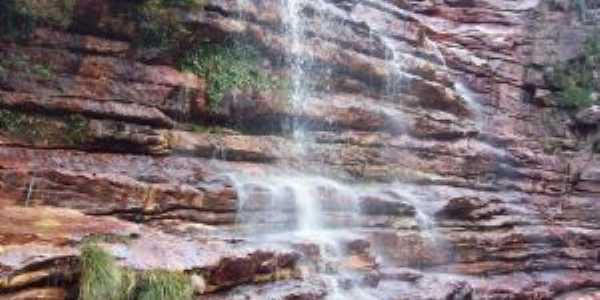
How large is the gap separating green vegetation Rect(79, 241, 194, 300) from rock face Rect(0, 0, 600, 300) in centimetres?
28

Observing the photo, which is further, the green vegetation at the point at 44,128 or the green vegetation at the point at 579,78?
the green vegetation at the point at 579,78

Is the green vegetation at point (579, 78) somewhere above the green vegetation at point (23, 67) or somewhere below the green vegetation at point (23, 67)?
above

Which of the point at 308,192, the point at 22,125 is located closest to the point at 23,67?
the point at 22,125

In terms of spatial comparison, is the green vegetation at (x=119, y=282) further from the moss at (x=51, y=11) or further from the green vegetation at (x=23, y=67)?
the moss at (x=51, y=11)

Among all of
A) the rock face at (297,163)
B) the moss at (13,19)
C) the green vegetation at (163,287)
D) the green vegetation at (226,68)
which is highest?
the moss at (13,19)

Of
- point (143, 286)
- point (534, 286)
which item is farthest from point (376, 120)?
point (143, 286)

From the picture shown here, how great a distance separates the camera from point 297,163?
571 inches

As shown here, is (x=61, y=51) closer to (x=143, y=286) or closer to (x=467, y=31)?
(x=143, y=286)

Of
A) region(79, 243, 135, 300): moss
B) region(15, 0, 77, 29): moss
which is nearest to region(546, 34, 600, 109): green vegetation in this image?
region(15, 0, 77, 29): moss

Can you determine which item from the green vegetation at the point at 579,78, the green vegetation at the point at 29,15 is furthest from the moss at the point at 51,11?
the green vegetation at the point at 579,78

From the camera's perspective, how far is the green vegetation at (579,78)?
21.5m

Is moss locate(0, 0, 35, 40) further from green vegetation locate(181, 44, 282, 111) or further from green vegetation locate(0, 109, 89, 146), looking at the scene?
green vegetation locate(181, 44, 282, 111)

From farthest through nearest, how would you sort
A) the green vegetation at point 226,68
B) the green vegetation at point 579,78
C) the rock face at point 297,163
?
the green vegetation at point 579,78 → the green vegetation at point 226,68 → the rock face at point 297,163

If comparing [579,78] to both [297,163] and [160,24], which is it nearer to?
[297,163]
